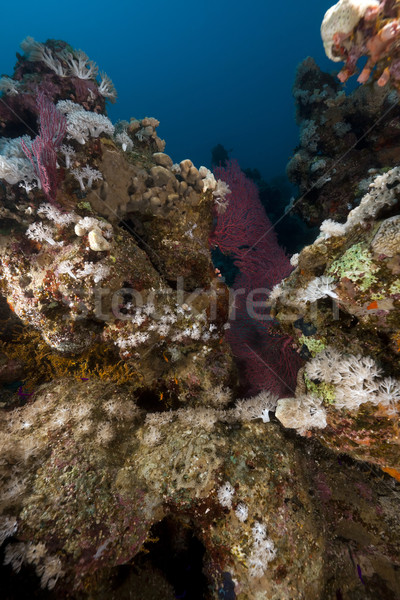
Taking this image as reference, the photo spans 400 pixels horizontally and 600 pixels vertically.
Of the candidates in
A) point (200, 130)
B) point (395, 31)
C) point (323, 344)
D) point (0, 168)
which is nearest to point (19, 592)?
point (323, 344)

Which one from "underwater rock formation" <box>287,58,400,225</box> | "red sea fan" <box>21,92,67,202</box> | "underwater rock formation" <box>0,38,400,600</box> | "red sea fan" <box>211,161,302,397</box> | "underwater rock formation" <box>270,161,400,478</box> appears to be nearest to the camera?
"underwater rock formation" <box>270,161,400,478</box>

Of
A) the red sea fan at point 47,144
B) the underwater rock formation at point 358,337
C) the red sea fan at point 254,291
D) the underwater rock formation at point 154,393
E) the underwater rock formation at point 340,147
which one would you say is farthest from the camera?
the underwater rock formation at point 340,147

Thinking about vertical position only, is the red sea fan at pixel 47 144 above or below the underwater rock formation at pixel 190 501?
above

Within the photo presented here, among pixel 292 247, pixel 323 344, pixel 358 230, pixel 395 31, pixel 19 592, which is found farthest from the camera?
pixel 292 247

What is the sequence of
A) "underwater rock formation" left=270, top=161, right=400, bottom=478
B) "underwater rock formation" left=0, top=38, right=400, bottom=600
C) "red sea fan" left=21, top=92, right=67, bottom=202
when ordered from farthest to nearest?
"red sea fan" left=21, top=92, right=67, bottom=202 < "underwater rock formation" left=0, top=38, right=400, bottom=600 < "underwater rock formation" left=270, top=161, right=400, bottom=478

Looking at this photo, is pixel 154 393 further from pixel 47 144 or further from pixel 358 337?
pixel 47 144

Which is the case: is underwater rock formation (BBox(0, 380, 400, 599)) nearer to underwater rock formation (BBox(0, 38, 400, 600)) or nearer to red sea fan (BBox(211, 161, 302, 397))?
underwater rock formation (BBox(0, 38, 400, 600))

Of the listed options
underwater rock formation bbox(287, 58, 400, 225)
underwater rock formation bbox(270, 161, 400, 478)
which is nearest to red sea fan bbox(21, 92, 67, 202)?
underwater rock formation bbox(270, 161, 400, 478)

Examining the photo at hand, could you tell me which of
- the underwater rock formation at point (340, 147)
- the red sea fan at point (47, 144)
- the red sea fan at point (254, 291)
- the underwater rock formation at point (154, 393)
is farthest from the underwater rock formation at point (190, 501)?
the underwater rock formation at point (340, 147)

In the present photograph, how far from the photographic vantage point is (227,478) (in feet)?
9.25

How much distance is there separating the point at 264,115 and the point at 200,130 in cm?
2099

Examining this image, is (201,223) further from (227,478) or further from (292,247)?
(292,247)

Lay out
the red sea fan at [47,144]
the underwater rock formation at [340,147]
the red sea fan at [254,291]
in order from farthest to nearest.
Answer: the underwater rock formation at [340,147] < the red sea fan at [254,291] < the red sea fan at [47,144]

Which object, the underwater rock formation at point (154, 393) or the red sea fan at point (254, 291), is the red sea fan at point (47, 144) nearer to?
the underwater rock formation at point (154, 393)
